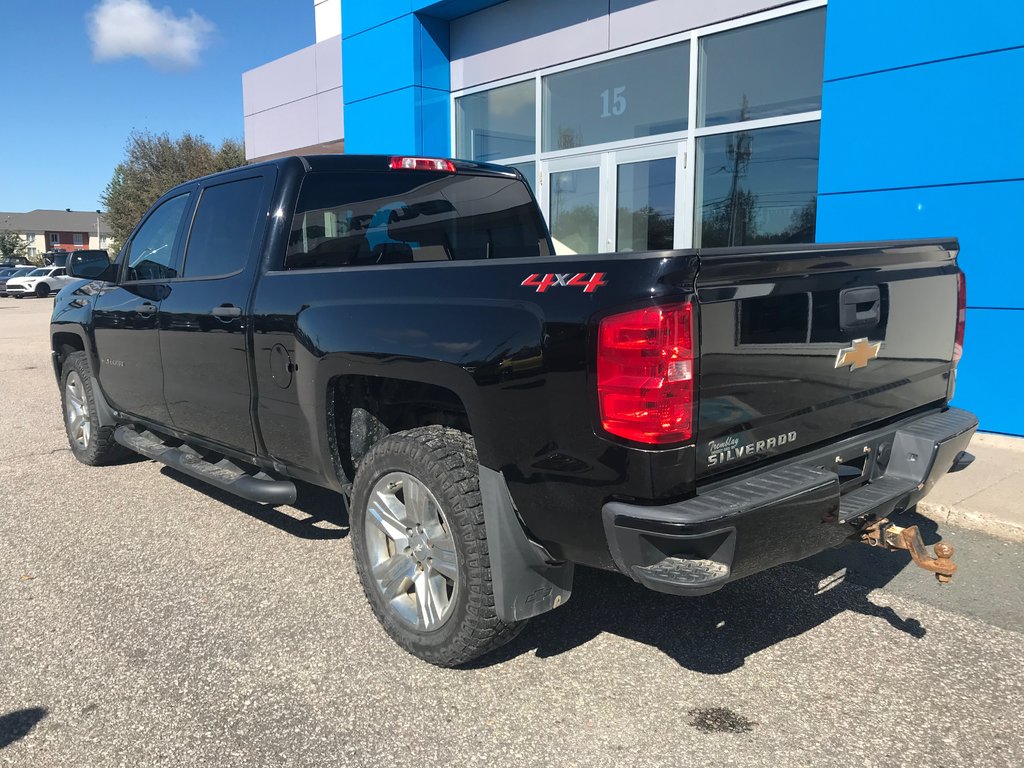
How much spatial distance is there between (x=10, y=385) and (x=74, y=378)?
533cm

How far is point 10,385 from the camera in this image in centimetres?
1027

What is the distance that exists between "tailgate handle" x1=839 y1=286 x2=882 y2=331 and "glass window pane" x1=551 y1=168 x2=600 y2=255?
688 cm

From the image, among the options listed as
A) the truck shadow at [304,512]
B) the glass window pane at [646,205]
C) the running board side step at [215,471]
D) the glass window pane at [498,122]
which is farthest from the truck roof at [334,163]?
the glass window pane at [498,122]

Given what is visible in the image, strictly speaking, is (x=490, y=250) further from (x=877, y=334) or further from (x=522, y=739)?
(x=522, y=739)

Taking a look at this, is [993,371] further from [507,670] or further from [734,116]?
[507,670]

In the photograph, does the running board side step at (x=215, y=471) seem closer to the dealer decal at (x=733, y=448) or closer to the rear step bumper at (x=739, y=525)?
the rear step bumper at (x=739, y=525)

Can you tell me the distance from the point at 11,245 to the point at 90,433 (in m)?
97.1

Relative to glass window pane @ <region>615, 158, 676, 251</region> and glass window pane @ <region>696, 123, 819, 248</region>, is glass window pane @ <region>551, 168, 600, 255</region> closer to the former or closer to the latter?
glass window pane @ <region>615, 158, 676, 251</region>

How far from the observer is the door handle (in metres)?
3.80

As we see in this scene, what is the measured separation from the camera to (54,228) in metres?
99.9

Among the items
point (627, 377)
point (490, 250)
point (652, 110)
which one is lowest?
point (627, 377)

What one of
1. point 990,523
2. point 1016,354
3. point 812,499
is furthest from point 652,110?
point 812,499

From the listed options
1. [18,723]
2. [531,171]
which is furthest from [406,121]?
[18,723]

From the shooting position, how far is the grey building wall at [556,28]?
8.41m
